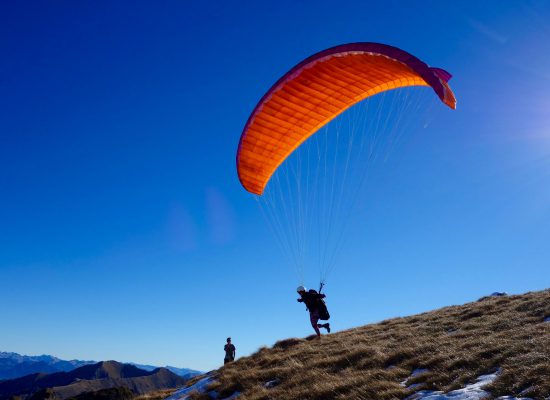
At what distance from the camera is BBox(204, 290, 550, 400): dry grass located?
325 inches

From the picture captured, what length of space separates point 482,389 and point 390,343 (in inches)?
222

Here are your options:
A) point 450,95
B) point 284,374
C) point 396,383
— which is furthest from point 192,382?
point 450,95

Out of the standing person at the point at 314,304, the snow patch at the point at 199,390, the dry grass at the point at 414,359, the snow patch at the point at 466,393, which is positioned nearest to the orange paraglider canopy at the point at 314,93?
the standing person at the point at 314,304

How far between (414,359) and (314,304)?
241 inches

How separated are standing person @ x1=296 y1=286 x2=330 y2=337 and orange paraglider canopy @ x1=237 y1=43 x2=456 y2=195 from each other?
4.38 m

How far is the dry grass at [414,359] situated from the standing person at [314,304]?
30.1 inches

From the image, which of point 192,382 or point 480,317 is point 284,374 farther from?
point 480,317

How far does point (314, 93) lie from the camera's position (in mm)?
15375

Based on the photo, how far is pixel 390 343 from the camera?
12945 millimetres

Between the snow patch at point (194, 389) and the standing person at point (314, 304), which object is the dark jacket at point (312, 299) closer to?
the standing person at point (314, 304)

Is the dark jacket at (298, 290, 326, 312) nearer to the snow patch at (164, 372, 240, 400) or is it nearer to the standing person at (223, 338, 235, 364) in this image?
the snow patch at (164, 372, 240, 400)

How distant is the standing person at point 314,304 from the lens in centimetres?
1619

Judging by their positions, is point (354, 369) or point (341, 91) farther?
point (341, 91)

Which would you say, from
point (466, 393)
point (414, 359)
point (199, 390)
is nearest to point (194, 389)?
point (199, 390)
